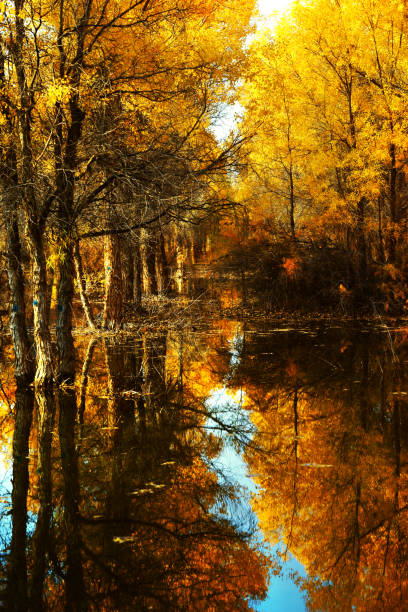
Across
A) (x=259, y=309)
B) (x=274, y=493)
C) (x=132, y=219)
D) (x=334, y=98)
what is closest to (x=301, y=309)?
(x=259, y=309)

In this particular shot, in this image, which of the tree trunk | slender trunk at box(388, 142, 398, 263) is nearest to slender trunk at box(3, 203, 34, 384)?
the tree trunk

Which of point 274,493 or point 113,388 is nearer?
point 274,493

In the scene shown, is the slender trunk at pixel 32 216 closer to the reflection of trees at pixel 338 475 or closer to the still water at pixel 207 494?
the still water at pixel 207 494

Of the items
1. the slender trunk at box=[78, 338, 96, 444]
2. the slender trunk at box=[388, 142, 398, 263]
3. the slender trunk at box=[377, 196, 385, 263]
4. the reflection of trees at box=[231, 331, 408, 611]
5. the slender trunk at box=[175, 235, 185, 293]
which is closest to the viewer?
the reflection of trees at box=[231, 331, 408, 611]

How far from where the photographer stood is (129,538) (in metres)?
4.29

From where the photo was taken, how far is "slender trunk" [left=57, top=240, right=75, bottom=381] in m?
9.80

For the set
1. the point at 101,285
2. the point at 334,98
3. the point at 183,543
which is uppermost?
the point at 334,98

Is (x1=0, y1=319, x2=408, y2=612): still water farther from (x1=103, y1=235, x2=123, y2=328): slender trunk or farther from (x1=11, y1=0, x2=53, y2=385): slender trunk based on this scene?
(x1=103, y1=235, x2=123, y2=328): slender trunk

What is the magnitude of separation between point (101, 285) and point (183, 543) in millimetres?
26781

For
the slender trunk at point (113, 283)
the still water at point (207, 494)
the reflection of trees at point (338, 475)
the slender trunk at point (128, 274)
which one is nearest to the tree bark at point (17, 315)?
the still water at point (207, 494)

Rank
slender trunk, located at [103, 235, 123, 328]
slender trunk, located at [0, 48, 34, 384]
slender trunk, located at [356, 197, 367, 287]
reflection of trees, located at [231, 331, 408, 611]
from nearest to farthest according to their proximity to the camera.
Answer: reflection of trees, located at [231, 331, 408, 611] < slender trunk, located at [0, 48, 34, 384] < slender trunk, located at [103, 235, 123, 328] < slender trunk, located at [356, 197, 367, 287]

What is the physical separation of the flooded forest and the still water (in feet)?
0.08

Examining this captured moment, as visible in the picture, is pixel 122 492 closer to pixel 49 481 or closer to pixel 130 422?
pixel 49 481

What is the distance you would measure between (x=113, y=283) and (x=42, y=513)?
10.9 meters
